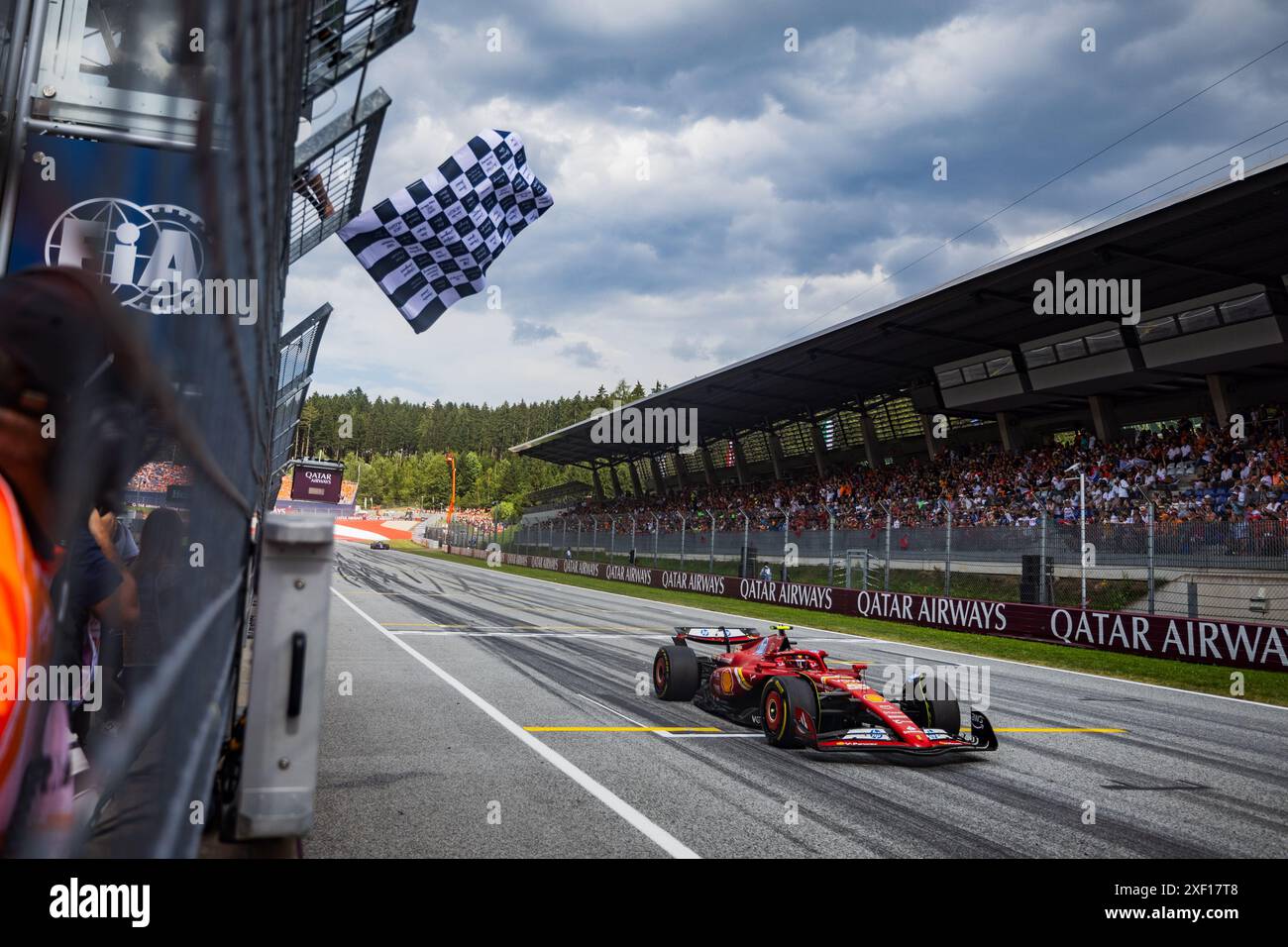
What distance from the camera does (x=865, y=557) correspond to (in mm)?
20156

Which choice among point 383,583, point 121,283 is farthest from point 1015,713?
point 383,583

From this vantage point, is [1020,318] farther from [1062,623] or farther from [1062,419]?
[1062,623]

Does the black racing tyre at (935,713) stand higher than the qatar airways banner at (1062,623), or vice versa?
the black racing tyre at (935,713)

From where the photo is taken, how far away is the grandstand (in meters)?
15.2

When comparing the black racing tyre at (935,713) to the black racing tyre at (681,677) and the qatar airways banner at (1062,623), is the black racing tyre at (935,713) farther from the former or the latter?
the qatar airways banner at (1062,623)

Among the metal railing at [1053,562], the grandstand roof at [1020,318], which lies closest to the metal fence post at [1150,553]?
the metal railing at [1053,562]

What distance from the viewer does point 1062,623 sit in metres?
14.9

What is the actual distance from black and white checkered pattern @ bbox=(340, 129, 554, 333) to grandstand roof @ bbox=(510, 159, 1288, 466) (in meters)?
12.9

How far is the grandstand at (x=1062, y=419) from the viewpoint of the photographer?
15.2 metres

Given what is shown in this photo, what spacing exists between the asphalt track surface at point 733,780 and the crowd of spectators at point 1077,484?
8.36m

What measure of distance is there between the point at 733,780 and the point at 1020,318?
22.0 meters

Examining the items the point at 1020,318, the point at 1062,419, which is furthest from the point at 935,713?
the point at 1062,419

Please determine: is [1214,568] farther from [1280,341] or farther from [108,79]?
[108,79]

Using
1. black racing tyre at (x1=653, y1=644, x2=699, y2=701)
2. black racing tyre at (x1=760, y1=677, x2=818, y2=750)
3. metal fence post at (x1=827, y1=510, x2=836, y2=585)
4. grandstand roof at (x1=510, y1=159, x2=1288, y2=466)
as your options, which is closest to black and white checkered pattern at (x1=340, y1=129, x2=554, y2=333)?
black racing tyre at (x1=653, y1=644, x2=699, y2=701)
